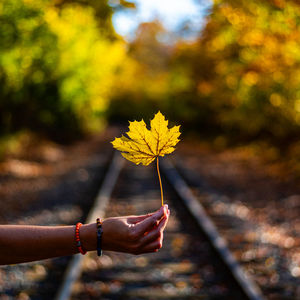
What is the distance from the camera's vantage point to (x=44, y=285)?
16.0ft

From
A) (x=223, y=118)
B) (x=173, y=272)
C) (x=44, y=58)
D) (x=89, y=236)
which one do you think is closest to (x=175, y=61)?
(x=223, y=118)

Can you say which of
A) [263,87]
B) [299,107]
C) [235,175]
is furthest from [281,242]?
[235,175]

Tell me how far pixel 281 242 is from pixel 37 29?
8.01 metres

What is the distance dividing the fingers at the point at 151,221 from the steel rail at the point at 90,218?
317 centimetres

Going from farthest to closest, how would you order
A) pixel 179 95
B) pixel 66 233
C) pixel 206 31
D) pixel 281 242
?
pixel 179 95 → pixel 206 31 → pixel 281 242 → pixel 66 233

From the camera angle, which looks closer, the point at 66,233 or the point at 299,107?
the point at 66,233

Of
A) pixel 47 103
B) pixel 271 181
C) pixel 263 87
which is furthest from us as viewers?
Answer: pixel 47 103

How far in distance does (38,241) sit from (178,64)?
2507cm

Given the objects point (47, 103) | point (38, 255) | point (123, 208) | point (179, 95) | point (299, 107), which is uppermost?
point (179, 95)

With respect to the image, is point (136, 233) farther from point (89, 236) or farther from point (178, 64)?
point (178, 64)

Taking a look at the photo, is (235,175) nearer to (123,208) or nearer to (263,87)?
(263,87)

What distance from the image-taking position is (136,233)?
139 cm

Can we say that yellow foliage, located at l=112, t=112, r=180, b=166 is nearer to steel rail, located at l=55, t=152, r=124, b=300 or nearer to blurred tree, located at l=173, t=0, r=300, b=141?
steel rail, located at l=55, t=152, r=124, b=300

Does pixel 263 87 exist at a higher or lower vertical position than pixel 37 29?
lower
